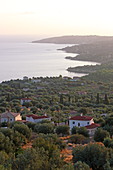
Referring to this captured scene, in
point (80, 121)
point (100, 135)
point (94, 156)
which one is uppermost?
point (94, 156)

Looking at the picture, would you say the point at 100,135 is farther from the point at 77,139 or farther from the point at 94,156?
the point at 94,156

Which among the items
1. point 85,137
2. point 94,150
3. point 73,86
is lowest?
point 73,86

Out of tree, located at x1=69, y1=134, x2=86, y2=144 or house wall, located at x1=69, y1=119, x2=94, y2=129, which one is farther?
house wall, located at x1=69, y1=119, x2=94, y2=129

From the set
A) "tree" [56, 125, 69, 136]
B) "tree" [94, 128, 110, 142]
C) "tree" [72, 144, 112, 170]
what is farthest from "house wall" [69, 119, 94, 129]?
"tree" [72, 144, 112, 170]

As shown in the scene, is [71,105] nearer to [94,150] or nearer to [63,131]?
[63,131]

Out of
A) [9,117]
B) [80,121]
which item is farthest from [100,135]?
[9,117]

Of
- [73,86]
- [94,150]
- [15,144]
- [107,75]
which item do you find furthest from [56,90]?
[94,150]

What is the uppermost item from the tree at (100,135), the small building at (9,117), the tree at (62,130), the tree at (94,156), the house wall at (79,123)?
the tree at (94,156)

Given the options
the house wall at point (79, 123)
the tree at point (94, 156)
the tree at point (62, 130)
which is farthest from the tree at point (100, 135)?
the house wall at point (79, 123)

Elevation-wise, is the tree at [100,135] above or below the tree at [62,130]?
above

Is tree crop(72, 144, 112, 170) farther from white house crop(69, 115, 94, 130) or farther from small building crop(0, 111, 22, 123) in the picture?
small building crop(0, 111, 22, 123)

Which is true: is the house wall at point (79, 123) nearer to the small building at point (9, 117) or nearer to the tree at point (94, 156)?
the small building at point (9, 117)
